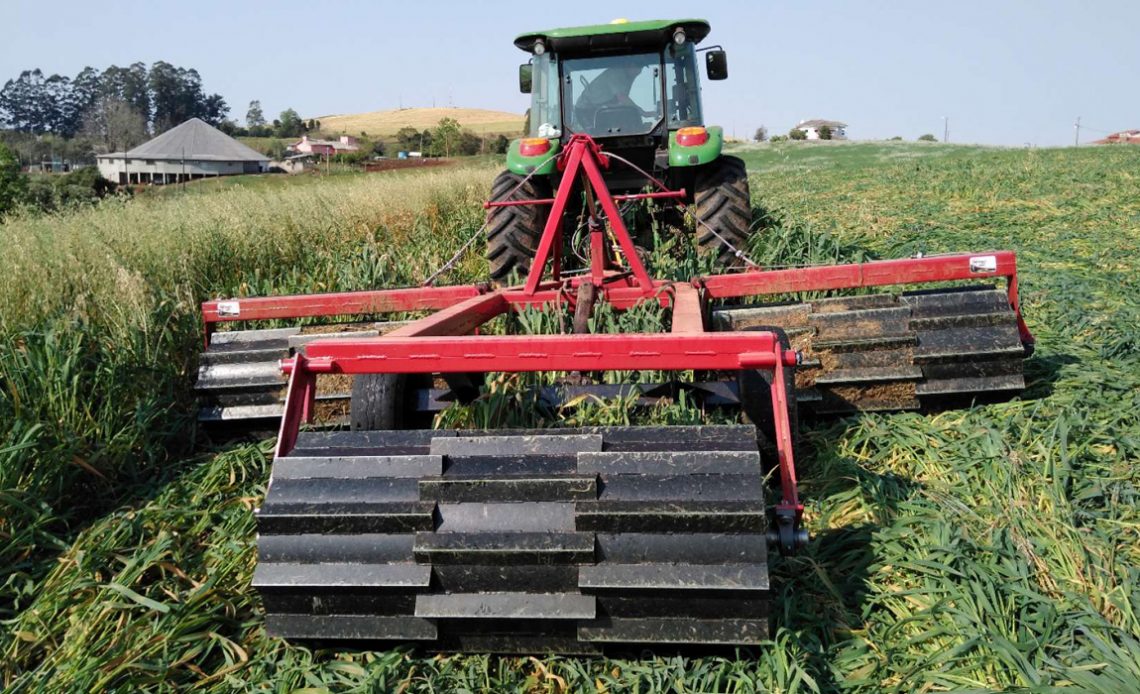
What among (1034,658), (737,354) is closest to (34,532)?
(737,354)

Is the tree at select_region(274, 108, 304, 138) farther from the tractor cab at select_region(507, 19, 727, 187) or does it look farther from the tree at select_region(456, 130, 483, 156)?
the tractor cab at select_region(507, 19, 727, 187)

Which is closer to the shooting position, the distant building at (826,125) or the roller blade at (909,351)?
the roller blade at (909,351)

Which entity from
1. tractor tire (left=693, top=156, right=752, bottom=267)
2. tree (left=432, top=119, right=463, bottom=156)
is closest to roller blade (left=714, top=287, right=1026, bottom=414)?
tractor tire (left=693, top=156, right=752, bottom=267)

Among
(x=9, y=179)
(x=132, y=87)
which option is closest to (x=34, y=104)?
(x=132, y=87)

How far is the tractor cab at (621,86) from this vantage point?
21.4 feet

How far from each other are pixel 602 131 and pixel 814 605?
4.85 m

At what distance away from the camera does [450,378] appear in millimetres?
3355

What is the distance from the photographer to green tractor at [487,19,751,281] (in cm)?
617

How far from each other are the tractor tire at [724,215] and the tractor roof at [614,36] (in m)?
1.33

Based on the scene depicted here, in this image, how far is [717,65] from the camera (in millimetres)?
6766

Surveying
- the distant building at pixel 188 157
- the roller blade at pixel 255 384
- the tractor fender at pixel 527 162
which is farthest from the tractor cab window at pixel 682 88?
the distant building at pixel 188 157

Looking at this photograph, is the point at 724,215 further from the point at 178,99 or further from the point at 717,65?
the point at 178,99

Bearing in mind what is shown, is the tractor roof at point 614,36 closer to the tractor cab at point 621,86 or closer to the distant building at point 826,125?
the tractor cab at point 621,86

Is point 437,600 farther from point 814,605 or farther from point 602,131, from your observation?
point 602,131
